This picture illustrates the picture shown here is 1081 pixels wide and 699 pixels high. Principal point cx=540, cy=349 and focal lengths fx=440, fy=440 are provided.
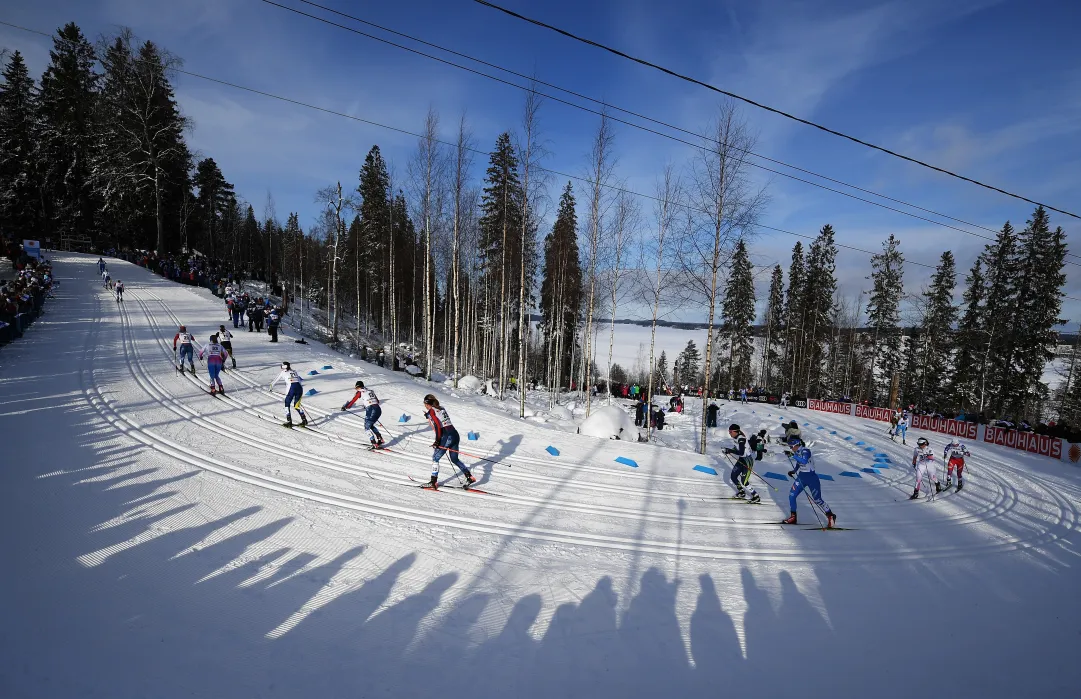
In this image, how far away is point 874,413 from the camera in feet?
90.8

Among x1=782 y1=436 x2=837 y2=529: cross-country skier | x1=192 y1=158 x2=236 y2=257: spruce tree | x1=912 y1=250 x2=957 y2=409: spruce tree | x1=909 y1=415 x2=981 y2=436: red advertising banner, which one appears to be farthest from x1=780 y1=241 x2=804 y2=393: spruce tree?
x1=192 y1=158 x2=236 y2=257: spruce tree

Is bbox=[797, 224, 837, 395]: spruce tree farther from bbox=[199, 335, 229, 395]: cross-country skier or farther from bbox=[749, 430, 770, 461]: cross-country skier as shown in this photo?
bbox=[199, 335, 229, 395]: cross-country skier

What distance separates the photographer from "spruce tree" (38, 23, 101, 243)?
39.8 metres

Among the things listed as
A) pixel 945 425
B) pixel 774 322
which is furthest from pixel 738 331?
pixel 945 425

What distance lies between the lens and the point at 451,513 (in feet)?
23.8

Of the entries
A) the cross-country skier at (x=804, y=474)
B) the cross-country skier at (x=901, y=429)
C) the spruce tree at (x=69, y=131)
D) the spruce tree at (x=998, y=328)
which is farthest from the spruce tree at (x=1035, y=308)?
the spruce tree at (x=69, y=131)

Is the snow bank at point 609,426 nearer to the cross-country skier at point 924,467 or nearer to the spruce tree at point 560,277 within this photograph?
the cross-country skier at point 924,467

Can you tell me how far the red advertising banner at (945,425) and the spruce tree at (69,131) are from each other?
6417cm

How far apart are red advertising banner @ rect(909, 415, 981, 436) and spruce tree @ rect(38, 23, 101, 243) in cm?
6417

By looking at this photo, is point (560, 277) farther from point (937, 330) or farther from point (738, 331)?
point (937, 330)

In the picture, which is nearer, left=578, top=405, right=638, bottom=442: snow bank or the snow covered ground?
the snow covered ground

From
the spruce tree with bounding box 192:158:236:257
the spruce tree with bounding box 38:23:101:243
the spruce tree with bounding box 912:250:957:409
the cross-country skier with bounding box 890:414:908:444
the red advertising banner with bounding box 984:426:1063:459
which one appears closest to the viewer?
the red advertising banner with bounding box 984:426:1063:459

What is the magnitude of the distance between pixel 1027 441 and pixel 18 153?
7257 cm

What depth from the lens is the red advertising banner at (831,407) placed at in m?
29.9
